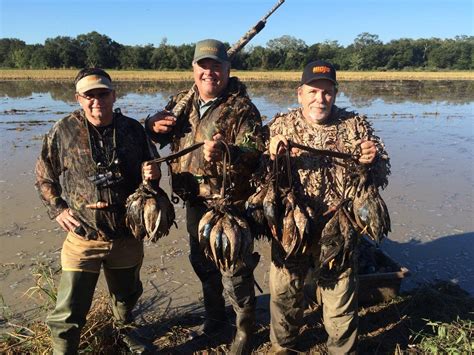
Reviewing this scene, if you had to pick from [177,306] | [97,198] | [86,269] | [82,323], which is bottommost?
[177,306]

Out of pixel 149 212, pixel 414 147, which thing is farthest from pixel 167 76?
pixel 149 212

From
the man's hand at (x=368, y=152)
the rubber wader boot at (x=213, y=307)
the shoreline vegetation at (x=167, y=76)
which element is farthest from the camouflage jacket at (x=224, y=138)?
the shoreline vegetation at (x=167, y=76)

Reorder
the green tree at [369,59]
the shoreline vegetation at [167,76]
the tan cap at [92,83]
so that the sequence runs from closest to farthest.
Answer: the tan cap at [92,83], the shoreline vegetation at [167,76], the green tree at [369,59]

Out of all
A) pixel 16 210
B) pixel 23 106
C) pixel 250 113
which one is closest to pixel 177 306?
pixel 250 113

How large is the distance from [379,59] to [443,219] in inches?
3400

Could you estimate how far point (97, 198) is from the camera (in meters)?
3.57

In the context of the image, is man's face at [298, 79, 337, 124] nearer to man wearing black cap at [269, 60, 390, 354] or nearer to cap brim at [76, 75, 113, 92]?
man wearing black cap at [269, 60, 390, 354]

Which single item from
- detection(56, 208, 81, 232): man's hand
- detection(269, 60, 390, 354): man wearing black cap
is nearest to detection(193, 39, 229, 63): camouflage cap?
detection(269, 60, 390, 354): man wearing black cap

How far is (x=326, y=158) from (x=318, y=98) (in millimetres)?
488

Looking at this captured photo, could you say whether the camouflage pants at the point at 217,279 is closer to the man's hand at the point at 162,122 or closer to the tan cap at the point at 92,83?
the man's hand at the point at 162,122

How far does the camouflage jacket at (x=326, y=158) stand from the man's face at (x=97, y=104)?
143cm

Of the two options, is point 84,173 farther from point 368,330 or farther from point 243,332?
point 368,330

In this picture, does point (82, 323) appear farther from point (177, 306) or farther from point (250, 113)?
point (250, 113)

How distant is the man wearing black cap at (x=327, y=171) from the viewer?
337 cm
